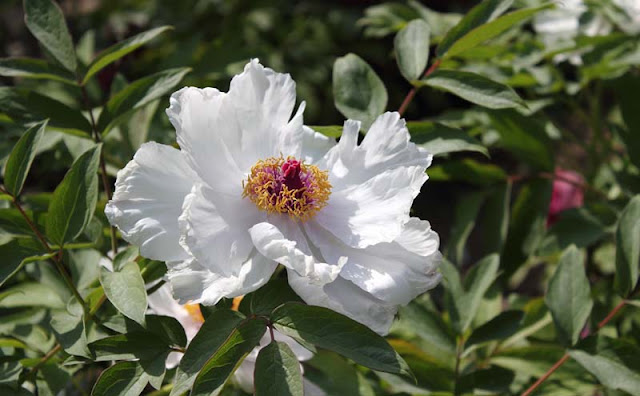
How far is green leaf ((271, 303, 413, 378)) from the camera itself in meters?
0.70

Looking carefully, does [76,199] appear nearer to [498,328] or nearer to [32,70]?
[32,70]

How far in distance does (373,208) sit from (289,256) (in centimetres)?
14

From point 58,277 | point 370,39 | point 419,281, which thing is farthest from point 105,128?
point 370,39

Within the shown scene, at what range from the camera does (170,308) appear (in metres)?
0.97

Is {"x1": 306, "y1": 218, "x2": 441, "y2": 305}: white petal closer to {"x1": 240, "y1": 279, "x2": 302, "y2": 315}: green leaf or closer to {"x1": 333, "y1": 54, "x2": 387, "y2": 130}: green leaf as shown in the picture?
{"x1": 240, "y1": 279, "x2": 302, "y2": 315}: green leaf

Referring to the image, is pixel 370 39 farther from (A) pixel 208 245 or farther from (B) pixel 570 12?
→ (A) pixel 208 245

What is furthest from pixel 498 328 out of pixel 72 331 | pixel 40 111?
pixel 40 111

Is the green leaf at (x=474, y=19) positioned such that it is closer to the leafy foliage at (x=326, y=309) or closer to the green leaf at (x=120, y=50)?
the leafy foliage at (x=326, y=309)

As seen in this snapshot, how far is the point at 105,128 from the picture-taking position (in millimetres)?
972

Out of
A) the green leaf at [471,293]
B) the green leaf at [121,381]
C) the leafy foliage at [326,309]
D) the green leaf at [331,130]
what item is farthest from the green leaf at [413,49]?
the green leaf at [121,381]

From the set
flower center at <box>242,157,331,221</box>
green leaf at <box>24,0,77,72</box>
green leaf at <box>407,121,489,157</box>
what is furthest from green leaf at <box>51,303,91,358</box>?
green leaf at <box>407,121,489,157</box>

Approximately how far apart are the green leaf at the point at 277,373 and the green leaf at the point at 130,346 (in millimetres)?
125

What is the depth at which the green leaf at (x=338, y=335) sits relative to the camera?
70cm

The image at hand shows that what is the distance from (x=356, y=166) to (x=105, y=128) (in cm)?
35
